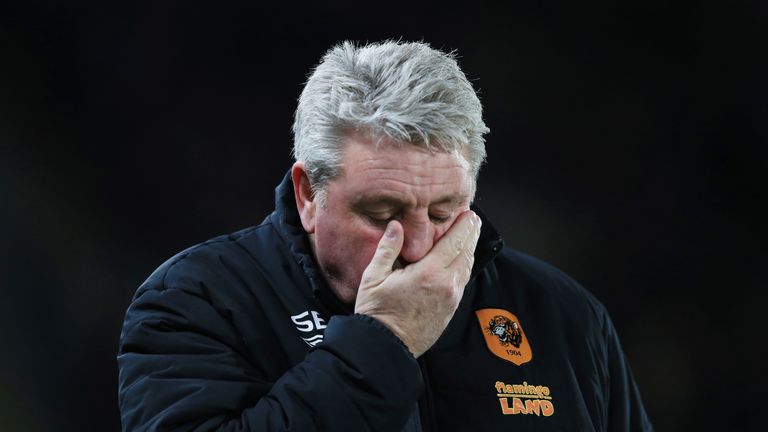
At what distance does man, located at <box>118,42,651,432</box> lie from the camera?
6.01ft

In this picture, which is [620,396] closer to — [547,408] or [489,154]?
[547,408]

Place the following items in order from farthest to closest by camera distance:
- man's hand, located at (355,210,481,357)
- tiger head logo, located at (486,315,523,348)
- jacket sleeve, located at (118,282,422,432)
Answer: tiger head logo, located at (486,315,523,348) < man's hand, located at (355,210,481,357) < jacket sleeve, located at (118,282,422,432)

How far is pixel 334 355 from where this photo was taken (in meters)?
1.83

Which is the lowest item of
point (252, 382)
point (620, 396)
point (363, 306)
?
point (620, 396)

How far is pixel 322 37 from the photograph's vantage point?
4.94 metres

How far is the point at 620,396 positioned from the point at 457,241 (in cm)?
69

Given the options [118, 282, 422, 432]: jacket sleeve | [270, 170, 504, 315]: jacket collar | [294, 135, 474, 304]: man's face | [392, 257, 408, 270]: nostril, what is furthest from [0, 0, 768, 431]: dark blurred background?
[392, 257, 408, 270]: nostril

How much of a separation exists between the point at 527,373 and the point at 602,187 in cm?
308

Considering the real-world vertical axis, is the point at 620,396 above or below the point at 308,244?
below

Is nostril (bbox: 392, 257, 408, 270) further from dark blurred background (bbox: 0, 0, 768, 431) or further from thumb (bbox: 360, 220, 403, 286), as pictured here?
dark blurred background (bbox: 0, 0, 768, 431)

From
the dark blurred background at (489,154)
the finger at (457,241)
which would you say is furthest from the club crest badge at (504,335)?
the dark blurred background at (489,154)

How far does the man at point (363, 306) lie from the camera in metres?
1.83

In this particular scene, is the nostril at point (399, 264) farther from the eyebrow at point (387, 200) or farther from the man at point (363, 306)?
the eyebrow at point (387, 200)

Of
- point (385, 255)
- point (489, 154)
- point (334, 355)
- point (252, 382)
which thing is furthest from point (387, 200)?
point (489, 154)
